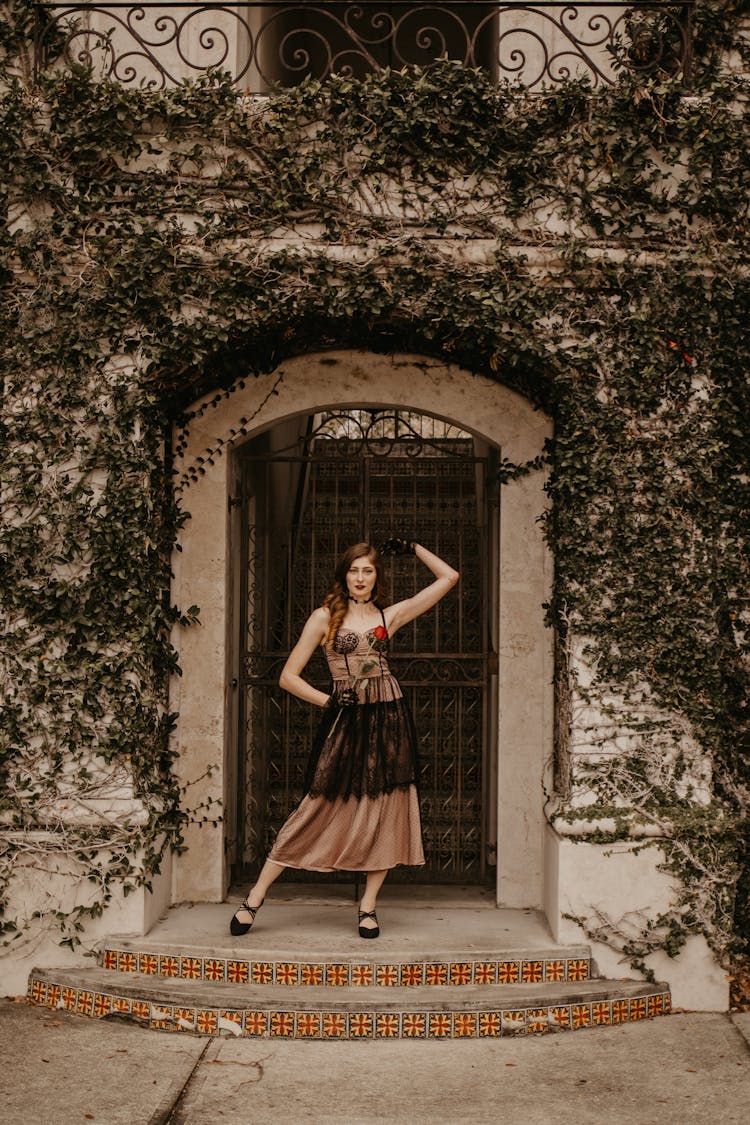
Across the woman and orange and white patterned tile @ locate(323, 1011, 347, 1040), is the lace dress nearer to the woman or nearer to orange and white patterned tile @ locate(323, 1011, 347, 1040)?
the woman

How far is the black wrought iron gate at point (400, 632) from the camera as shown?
6914 millimetres

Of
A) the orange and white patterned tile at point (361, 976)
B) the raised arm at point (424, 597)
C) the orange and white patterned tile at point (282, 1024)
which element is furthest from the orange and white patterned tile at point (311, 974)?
the raised arm at point (424, 597)

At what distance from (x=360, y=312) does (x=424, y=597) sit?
1.60 m

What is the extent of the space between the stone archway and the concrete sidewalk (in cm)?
133

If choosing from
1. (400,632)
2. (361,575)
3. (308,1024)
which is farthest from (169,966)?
(400,632)

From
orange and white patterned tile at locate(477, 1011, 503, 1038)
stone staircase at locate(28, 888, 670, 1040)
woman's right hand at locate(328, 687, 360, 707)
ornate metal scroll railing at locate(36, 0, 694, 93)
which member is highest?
ornate metal scroll railing at locate(36, 0, 694, 93)

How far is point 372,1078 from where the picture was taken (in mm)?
4766

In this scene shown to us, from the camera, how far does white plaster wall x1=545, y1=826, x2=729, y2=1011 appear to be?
18.5 ft

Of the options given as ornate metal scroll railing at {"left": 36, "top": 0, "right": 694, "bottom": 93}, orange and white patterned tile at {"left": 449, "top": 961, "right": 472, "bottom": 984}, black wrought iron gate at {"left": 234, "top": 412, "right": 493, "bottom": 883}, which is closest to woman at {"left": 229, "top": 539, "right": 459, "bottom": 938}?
orange and white patterned tile at {"left": 449, "top": 961, "right": 472, "bottom": 984}

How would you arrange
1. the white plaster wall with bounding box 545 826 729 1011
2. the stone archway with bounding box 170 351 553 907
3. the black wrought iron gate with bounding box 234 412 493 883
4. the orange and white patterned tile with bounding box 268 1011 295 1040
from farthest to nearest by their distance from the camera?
the black wrought iron gate with bounding box 234 412 493 883 → the stone archway with bounding box 170 351 553 907 → the white plaster wall with bounding box 545 826 729 1011 → the orange and white patterned tile with bounding box 268 1011 295 1040

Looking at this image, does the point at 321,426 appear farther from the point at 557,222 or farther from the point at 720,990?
the point at 720,990

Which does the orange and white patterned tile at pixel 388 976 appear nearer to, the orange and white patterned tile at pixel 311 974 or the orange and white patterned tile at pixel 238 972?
the orange and white patterned tile at pixel 311 974

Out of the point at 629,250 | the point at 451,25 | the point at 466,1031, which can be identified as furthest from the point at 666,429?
the point at 451,25
